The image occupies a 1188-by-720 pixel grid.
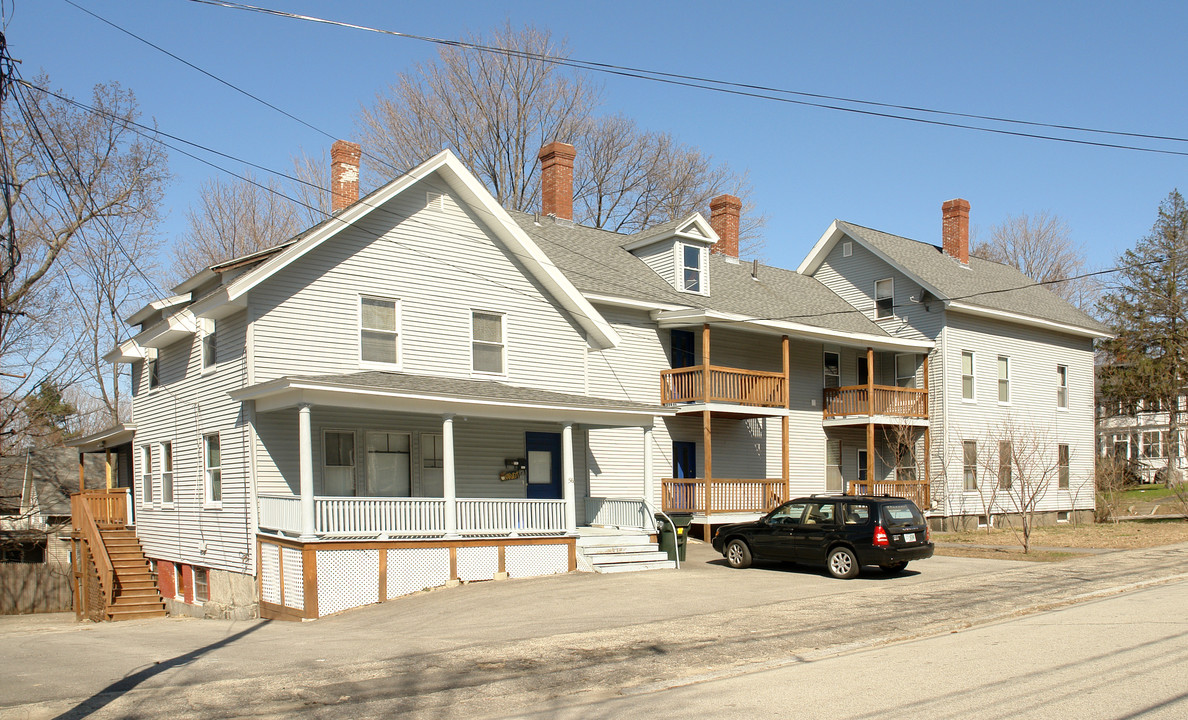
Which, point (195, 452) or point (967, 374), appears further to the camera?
point (967, 374)

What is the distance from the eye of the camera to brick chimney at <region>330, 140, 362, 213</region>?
22292mm

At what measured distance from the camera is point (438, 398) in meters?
17.4

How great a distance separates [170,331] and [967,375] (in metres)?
24.4

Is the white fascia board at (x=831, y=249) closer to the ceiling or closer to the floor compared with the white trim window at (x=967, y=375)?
closer to the ceiling

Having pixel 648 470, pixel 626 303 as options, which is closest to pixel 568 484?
pixel 648 470

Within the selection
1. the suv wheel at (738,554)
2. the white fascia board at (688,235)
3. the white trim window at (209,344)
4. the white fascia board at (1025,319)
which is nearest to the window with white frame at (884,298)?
the white fascia board at (1025,319)

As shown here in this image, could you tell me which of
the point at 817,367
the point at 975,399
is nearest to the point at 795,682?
the point at 817,367

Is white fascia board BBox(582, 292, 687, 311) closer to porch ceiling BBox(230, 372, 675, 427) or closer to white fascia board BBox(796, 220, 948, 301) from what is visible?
porch ceiling BBox(230, 372, 675, 427)

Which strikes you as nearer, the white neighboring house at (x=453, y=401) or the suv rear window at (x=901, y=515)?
the white neighboring house at (x=453, y=401)

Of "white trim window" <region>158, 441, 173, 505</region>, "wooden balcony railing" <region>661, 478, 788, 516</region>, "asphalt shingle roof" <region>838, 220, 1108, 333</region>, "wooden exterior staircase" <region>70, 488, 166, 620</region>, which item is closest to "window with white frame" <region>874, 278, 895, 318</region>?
"asphalt shingle roof" <region>838, 220, 1108, 333</region>

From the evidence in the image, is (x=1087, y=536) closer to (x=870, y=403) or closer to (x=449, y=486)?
(x=870, y=403)

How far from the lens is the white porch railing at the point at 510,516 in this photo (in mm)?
18312

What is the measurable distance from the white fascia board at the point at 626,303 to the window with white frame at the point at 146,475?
448 inches

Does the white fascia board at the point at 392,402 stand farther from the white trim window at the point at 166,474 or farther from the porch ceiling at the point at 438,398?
the white trim window at the point at 166,474
